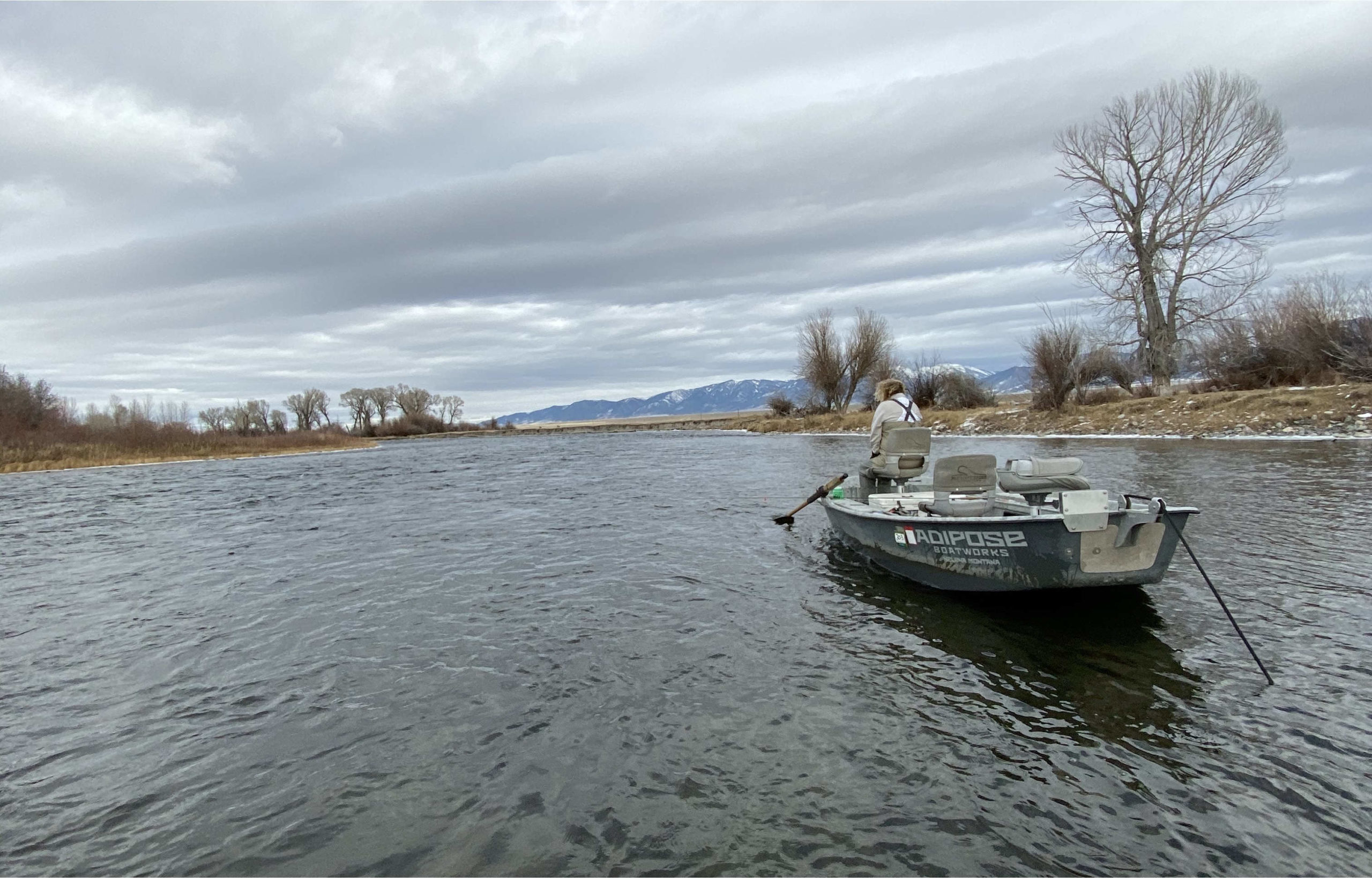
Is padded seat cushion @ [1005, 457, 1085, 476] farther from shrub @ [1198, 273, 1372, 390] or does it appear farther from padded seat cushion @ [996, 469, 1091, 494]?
shrub @ [1198, 273, 1372, 390]

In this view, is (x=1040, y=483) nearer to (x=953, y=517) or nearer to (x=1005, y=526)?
(x=953, y=517)

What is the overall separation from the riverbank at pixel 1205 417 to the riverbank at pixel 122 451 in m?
55.8

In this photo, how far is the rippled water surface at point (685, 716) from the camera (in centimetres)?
392

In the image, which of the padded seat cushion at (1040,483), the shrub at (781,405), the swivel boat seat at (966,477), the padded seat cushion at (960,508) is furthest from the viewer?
the shrub at (781,405)

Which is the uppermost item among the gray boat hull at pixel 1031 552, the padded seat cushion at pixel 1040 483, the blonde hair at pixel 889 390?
the blonde hair at pixel 889 390

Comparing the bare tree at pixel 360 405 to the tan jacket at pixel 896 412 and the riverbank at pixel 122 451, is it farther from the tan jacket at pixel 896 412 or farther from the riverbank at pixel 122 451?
the tan jacket at pixel 896 412

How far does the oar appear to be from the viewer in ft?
41.0

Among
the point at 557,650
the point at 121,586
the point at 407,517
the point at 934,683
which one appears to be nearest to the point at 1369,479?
the point at 934,683

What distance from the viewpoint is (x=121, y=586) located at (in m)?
10.8

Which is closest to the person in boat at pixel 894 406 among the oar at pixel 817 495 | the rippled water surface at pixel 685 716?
the oar at pixel 817 495

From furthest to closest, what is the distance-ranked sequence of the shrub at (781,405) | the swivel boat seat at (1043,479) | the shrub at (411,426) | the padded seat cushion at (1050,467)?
the shrub at (411,426) < the shrub at (781,405) < the padded seat cushion at (1050,467) < the swivel boat seat at (1043,479)

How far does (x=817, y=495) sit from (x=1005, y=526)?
5.94m

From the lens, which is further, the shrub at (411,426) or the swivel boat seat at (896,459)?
the shrub at (411,426)

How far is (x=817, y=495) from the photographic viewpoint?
42.4ft
